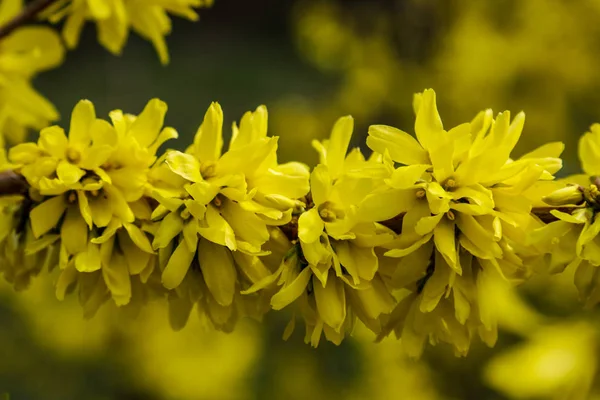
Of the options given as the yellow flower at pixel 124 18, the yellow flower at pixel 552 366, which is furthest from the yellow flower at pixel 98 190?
the yellow flower at pixel 552 366

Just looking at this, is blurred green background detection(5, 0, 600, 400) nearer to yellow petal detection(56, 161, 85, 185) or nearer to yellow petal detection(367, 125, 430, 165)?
yellow petal detection(367, 125, 430, 165)

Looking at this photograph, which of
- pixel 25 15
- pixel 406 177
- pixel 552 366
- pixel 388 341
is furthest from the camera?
pixel 388 341

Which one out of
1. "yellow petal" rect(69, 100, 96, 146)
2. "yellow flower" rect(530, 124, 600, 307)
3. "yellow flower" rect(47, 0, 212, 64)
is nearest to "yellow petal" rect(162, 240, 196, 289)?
"yellow petal" rect(69, 100, 96, 146)

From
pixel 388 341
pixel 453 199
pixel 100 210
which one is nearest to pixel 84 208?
pixel 100 210

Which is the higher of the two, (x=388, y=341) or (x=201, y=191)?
(x=201, y=191)

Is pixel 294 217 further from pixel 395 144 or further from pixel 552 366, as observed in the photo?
pixel 552 366

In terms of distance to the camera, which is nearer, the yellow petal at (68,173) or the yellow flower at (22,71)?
the yellow petal at (68,173)

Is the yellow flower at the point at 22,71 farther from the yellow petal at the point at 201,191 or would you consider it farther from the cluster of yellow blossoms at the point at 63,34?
the yellow petal at the point at 201,191

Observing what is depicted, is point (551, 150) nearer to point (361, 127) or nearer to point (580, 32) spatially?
point (580, 32)
